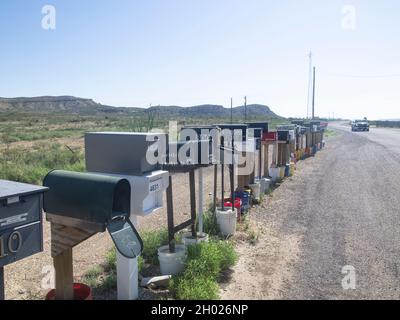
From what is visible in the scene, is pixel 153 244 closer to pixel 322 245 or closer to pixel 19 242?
pixel 322 245

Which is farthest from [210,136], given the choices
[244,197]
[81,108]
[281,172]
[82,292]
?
[81,108]

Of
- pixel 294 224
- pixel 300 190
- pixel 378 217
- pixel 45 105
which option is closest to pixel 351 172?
pixel 300 190

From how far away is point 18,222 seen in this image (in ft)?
8.12

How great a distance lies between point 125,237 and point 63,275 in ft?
2.12

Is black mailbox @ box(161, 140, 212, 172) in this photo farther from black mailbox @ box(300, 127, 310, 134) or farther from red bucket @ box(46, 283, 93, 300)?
black mailbox @ box(300, 127, 310, 134)

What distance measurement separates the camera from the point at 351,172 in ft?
43.2

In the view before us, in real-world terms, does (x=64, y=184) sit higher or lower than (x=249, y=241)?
higher

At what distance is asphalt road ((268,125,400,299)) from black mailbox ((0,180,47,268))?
2.66 m

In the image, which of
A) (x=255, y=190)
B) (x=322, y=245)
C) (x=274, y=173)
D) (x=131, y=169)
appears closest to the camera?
(x=131, y=169)

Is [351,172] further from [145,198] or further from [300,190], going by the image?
[145,198]

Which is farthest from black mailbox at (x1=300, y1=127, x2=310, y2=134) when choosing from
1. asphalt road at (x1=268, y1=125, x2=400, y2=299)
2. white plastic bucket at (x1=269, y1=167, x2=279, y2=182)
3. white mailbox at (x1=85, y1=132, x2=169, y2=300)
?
white mailbox at (x1=85, y1=132, x2=169, y2=300)

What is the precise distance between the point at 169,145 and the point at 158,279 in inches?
55.9

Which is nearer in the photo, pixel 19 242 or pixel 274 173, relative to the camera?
pixel 19 242
